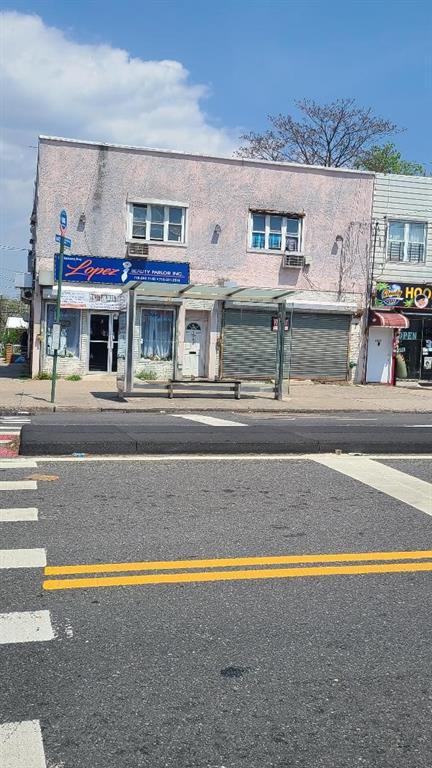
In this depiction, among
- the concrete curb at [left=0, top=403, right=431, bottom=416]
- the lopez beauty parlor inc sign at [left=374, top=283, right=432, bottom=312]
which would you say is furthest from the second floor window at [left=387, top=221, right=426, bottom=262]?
the concrete curb at [left=0, top=403, right=431, bottom=416]

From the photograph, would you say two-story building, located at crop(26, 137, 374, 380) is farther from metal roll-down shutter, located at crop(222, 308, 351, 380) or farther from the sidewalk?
the sidewalk

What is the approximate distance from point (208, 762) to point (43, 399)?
48.8ft

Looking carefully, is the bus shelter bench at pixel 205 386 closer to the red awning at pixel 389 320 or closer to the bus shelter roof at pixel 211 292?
the bus shelter roof at pixel 211 292

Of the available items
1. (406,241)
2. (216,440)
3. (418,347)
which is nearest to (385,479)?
(216,440)

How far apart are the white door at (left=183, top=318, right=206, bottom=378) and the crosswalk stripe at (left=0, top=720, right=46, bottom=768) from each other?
22.2 m

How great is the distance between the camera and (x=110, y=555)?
531 centimetres

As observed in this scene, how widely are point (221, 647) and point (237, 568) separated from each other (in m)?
1.24

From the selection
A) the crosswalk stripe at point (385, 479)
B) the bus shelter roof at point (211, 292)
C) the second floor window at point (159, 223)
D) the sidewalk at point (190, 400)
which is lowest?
the sidewalk at point (190, 400)

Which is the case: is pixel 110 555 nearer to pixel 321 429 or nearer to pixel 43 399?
pixel 321 429

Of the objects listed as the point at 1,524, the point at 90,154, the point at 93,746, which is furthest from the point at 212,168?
the point at 93,746

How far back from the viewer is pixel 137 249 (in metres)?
24.1

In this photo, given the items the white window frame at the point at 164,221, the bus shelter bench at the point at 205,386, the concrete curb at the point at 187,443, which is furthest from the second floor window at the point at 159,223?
the concrete curb at the point at 187,443

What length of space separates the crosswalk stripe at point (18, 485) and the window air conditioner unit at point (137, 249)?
1728cm

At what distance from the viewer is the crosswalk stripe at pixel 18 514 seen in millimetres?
6098
